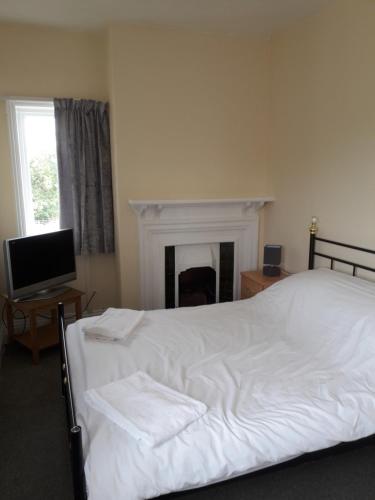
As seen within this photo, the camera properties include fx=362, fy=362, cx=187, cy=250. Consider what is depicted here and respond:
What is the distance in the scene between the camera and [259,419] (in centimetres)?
155

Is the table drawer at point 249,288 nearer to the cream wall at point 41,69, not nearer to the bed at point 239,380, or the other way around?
the bed at point 239,380

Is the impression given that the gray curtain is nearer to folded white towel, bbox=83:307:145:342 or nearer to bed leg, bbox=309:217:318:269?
folded white towel, bbox=83:307:145:342

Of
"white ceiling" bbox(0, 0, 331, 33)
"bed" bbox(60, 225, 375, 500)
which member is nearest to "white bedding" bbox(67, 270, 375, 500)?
"bed" bbox(60, 225, 375, 500)

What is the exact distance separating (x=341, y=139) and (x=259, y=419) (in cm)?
206

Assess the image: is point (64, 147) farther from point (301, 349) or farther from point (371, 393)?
point (371, 393)

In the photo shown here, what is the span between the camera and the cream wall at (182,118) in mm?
3172

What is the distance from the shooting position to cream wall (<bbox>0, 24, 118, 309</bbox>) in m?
3.12

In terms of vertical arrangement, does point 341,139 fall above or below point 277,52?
below

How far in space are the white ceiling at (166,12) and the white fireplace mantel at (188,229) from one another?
4.90 feet

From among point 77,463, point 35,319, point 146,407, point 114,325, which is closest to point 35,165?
point 35,319

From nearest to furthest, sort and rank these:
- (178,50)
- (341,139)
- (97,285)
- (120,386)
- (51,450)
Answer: (120,386), (51,450), (341,139), (178,50), (97,285)

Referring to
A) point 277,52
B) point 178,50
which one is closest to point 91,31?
point 178,50

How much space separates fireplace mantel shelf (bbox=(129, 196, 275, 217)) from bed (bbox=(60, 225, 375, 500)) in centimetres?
106

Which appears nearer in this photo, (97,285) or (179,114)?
(179,114)
